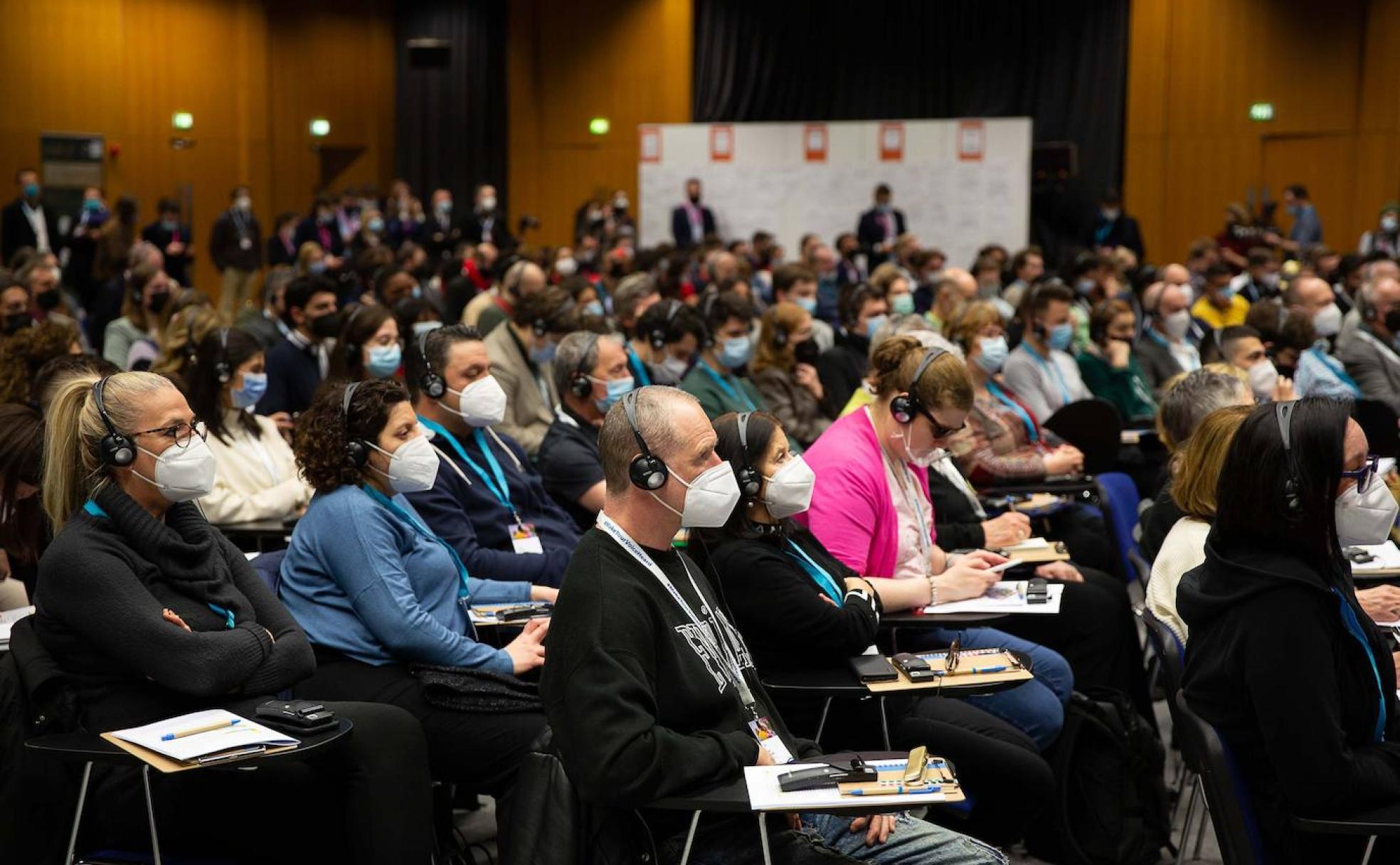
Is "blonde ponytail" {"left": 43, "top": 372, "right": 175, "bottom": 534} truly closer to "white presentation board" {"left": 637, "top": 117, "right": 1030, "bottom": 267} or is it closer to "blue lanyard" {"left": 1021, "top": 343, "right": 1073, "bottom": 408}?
"blue lanyard" {"left": 1021, "top": 343, "right": 1073, "bottom": 408}

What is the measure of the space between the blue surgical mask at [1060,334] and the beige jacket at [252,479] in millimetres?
3682

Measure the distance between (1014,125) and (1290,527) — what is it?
14645 mm

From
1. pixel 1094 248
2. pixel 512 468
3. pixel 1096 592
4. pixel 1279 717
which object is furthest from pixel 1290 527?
pixel 1094 248

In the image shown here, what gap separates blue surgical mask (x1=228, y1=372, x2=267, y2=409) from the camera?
5.00 meters

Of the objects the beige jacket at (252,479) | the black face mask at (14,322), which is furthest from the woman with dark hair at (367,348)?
the black face mask at (14,322)

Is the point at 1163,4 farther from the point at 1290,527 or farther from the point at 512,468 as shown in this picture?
the point at 1290,527

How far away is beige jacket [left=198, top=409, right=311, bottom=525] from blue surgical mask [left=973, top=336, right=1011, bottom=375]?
2.71 meters

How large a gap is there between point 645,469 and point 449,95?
60.3 ft

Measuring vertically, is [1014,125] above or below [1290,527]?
above

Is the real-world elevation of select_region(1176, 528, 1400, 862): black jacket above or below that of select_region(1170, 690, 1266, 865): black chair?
above

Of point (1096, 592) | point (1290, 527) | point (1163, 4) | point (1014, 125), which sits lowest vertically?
point (1096, 592)

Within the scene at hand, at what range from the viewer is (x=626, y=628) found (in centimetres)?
240

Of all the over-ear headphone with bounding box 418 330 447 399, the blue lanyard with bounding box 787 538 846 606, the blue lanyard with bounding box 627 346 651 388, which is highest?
the over-ear headphone with bounding box 418 330 447 399

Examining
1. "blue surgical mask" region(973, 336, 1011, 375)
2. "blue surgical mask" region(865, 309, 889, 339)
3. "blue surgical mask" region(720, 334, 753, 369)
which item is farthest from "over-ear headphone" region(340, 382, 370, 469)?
"blue surgical mask" region(865, 309, 889, 339)
